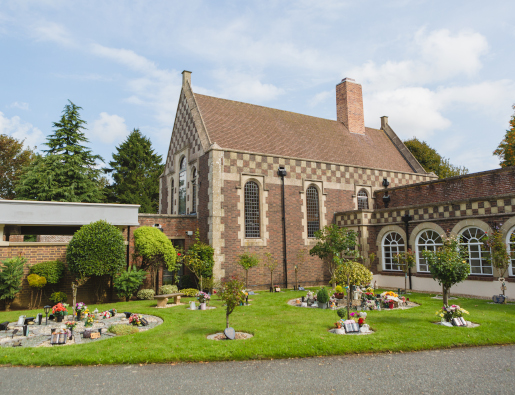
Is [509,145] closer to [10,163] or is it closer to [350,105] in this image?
[350,105]

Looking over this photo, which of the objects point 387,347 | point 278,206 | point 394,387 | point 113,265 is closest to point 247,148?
point 278,206

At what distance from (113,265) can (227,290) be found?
783cm

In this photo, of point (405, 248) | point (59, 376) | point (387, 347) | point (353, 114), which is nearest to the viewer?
point (59, 376)

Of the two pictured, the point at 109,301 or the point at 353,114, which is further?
the point at 353,114

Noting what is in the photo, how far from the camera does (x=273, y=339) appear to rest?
30.7 ft

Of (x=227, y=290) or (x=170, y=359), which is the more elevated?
(x=227, y=290)

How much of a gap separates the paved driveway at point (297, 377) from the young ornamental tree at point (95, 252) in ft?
25.3

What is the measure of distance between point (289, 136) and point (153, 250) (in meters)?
12.0

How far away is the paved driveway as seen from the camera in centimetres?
646

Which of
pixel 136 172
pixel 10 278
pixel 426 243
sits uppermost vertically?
pixel 136 172

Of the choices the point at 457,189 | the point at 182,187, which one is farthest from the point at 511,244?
the point at 182,187

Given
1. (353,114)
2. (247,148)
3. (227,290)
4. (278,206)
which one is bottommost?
(227,290)

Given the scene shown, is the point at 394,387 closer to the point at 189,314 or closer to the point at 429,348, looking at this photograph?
the point at 429,348

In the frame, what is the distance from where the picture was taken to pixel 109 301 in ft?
56.3
